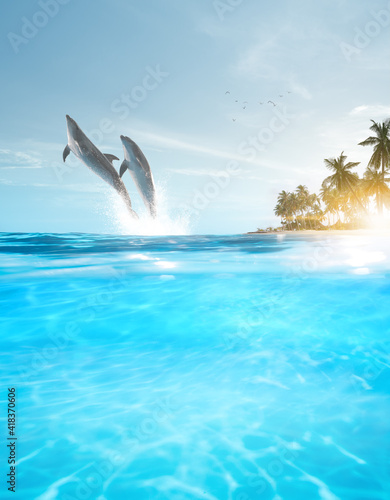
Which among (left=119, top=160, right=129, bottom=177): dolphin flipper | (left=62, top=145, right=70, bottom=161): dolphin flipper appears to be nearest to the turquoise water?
(left=119, top=160, right=129, bottom=177): dolphin flipper

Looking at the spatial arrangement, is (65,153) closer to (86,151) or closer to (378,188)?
(86,151)

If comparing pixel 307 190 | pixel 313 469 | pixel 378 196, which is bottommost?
pixel 313 469

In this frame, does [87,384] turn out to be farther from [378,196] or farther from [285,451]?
[378,196]

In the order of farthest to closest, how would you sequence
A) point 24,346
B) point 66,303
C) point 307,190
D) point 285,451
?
point 307,190
point 66,303
point 24,346
point 285,451

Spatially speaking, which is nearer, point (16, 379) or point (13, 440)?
point (13, 440)

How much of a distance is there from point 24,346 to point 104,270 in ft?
14.1

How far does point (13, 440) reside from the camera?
10.3 feet

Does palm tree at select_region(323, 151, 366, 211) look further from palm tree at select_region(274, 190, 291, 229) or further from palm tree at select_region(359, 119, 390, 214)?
palm tree at select_region(274, 190, 291, 229)

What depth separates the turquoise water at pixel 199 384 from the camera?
268cm

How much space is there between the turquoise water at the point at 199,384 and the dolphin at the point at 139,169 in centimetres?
986

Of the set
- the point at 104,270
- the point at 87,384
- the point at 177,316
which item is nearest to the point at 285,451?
the point at 87,384

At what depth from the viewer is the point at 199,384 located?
4184mm

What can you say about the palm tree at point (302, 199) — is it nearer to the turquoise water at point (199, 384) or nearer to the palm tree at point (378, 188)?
the palm tree at point (378, 188)

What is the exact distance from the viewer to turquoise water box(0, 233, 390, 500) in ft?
8.80
